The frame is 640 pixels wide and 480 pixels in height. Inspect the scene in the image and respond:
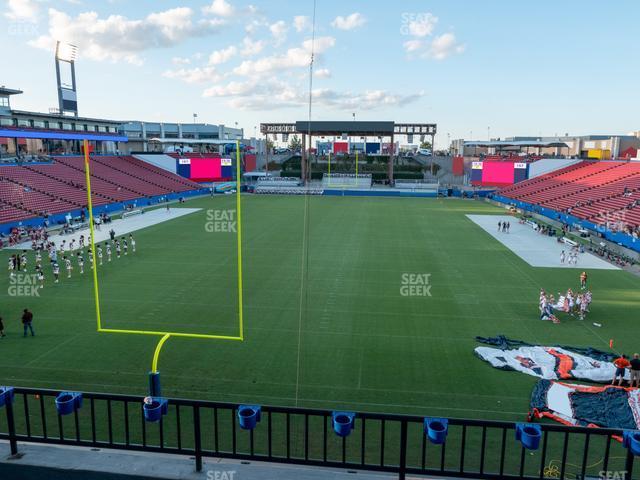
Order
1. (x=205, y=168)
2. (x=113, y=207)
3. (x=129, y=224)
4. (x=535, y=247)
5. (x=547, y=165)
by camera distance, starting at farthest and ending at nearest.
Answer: (x=205, y=168) → (x=547, y=165) → (x=113, y=207) → (x=129, y=224) → (x=535, y=247)

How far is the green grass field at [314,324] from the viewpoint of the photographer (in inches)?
445

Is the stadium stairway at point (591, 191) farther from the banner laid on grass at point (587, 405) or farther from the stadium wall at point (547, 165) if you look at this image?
the banner laid on grass at point (587, 405)

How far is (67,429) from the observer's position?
9.20 meters

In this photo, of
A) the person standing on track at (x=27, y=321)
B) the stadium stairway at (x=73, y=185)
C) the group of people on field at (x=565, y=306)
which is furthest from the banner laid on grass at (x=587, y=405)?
the stadium stairway at (x=73, y=185)

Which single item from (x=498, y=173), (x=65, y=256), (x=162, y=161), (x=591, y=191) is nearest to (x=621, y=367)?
(x=65, y=256)

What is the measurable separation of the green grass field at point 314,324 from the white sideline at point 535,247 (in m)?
1.12

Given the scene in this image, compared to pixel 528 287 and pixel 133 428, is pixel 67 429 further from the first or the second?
pixel 528 287

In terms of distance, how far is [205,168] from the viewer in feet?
229

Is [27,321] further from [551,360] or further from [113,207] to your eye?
[113,207]

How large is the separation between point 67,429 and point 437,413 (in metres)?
7.68

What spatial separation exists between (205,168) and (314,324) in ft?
192

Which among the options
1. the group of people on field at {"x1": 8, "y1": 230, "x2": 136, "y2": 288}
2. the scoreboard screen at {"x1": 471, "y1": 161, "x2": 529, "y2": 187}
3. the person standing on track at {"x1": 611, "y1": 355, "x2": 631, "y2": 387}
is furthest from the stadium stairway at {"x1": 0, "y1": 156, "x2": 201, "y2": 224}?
the scoreboard screen at {"x1": 471, "y1": 161, "x2": 529, "y2": 187}

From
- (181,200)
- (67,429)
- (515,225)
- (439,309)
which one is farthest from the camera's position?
(181,200)

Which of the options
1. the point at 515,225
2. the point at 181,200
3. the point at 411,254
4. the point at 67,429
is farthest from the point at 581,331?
the point at 181,200
